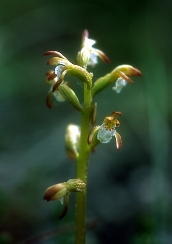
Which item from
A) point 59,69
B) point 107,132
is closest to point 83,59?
point 59,69

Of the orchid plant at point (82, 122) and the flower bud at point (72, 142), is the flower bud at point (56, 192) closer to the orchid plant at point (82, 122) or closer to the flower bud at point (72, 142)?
the orchid plant at point (82, 122)

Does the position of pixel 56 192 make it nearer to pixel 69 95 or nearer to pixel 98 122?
pixel 69 95

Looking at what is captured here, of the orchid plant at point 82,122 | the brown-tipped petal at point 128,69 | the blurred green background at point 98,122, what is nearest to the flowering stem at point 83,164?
the orchid plant at point 82,122

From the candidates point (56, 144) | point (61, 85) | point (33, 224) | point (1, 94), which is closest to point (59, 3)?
point (1, 94)

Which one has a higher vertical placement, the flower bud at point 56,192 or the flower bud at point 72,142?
the flower bud at point 72,142

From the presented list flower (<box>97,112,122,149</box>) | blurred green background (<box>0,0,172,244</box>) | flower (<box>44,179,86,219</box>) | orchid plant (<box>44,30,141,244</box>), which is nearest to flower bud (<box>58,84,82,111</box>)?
orchid plant (<box>44,30,141,244</box>)
